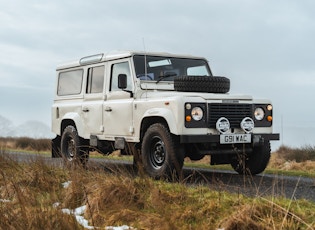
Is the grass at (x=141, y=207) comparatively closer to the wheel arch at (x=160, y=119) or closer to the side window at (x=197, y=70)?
the wheel arch at (x=160, y=119)

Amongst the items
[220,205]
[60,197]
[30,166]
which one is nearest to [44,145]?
[30,166]

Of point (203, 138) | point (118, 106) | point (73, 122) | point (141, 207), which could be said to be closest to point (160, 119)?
point (203, 138)

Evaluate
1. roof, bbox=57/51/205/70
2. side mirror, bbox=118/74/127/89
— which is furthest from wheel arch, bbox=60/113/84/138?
side mirror, bbox=118/74/127/89

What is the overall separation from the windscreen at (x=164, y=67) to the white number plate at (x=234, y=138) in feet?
5.65

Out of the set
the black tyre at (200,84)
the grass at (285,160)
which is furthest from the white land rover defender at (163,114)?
the grass at (285,160)

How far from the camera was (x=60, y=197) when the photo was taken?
534 cm

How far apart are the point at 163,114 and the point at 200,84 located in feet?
3.07

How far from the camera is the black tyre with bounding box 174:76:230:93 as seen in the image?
24.8 feet

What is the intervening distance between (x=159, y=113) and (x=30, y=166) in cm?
204

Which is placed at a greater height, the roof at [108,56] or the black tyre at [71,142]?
the roof at [108,56]

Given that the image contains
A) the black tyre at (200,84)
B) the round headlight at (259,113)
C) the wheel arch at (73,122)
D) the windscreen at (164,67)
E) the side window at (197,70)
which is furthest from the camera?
the wheel arch at (73,122)

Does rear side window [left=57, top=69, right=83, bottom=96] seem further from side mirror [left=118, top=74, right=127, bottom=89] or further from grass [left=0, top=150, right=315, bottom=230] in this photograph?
grass [left=0, top=150, right=315, bottom=230]

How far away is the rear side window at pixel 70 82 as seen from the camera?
32.3ft

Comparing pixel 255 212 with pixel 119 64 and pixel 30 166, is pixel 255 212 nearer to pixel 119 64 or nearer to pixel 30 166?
pixel 30 166
